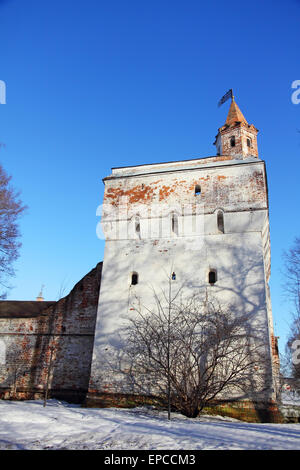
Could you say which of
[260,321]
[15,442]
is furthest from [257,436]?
[260,321]

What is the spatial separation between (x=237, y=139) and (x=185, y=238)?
5730 mm

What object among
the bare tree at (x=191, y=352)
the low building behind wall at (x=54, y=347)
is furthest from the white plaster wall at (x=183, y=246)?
the low building behind wall at (x=54, y=347)

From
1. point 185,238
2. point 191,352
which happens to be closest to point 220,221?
point 185,238

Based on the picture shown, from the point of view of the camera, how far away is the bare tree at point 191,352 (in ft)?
36.2

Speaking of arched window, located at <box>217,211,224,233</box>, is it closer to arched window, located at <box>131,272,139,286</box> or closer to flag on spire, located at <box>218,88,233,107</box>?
arched window, located at <box>131,272,139,286</box>

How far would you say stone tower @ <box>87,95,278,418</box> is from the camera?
42.6 feet

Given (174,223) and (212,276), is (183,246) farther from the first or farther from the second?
(212,276)

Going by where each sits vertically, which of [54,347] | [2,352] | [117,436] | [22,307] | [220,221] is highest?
[220,221]

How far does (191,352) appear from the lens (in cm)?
1160

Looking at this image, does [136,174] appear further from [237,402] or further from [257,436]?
[257,436]

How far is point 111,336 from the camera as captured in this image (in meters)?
13.5

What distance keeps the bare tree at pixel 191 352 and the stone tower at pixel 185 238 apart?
46 centimetres

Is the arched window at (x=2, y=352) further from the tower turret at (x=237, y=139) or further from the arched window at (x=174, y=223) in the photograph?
the tower turret at (x=237, y=139)
